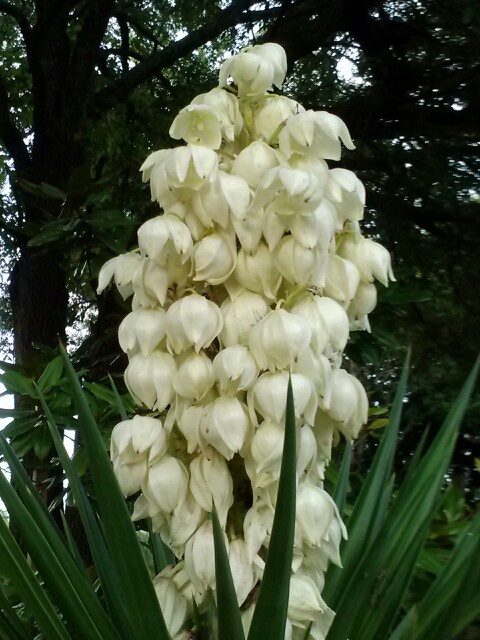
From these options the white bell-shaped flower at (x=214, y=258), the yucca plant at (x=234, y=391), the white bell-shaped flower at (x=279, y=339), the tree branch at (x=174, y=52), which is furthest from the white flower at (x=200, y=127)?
the tree branch at (x=174, y=52)

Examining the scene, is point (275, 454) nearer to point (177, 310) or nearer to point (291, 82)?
point (177, 310)

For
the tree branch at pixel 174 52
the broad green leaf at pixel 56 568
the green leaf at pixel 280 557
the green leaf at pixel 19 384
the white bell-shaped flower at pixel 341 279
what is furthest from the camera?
the tree branch at pixel 174 52

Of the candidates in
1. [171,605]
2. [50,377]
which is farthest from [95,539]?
[50,377]

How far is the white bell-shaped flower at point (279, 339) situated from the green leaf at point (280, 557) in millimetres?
110

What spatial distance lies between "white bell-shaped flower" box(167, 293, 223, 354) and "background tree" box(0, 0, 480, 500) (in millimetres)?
1805

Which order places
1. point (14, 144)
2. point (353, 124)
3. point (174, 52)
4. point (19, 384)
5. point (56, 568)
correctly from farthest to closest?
point (14, 144)
point (174, 52)
point (353, 124)
point (19, 384)
point (56, 568)

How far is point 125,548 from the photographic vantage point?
59 cm

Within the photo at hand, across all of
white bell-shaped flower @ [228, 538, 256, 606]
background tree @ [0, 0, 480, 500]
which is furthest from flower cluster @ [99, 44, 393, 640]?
background tree @ [0, 0, 480, 500]

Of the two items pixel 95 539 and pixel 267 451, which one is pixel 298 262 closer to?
pixel 267 451

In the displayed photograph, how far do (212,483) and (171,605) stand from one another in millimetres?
132

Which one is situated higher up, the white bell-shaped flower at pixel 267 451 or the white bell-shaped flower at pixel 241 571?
the white bell-shaped flower at pixel 267 451

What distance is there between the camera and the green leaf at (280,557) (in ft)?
1.75

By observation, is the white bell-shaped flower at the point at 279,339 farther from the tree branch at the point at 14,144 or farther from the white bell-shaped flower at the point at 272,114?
the tree branch at the point at 14,144

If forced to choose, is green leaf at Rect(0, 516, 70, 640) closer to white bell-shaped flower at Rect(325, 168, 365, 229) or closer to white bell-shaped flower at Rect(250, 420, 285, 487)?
white bell-shaped flower at Rect(250, 420, 285, 487)
